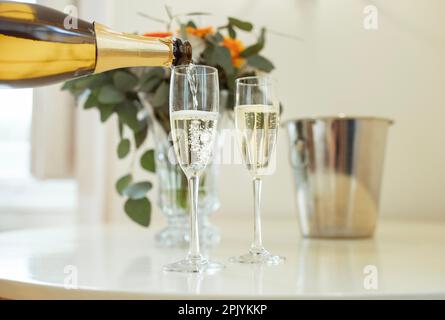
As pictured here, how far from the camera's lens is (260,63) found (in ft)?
3.47

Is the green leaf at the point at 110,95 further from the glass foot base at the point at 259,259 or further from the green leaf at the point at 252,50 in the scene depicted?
the glass foot base at the point at 259,259

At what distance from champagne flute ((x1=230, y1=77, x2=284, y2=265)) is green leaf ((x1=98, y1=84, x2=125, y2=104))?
29cm

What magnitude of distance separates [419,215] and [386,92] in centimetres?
34

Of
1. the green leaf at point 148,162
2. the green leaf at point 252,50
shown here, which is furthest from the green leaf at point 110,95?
the green leaf at point 252,50

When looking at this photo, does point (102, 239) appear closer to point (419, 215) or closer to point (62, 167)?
point (62, 167)

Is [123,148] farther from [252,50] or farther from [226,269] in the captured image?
[226,269]

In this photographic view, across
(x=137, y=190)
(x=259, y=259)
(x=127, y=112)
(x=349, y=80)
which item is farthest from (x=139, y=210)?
(x=349, y=80)

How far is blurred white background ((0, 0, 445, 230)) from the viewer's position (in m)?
1.60

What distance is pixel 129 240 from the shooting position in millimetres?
1084

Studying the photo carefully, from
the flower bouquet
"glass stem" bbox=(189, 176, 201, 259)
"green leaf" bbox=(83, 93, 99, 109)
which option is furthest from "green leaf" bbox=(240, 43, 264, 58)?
"glass stem" bbox=(189, 176, 201, 259)

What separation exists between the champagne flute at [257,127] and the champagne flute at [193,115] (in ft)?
0.23

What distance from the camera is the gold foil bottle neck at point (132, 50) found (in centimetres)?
77

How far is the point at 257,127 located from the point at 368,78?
0.94 meters

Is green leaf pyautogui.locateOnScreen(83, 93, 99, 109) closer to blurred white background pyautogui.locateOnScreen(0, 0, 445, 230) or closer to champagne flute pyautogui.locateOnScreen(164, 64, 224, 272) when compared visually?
champagne flute pyautogui.locateOnScreen(164, 64, 224, 272)
